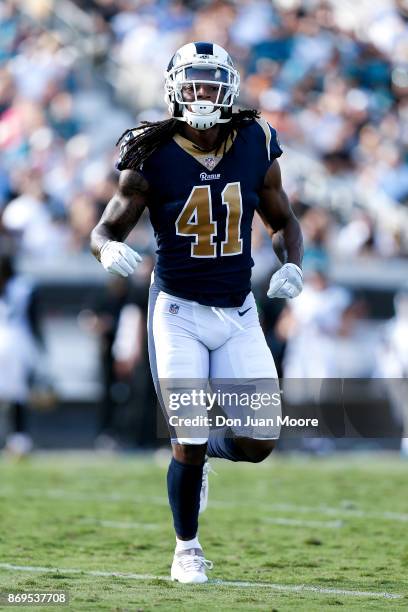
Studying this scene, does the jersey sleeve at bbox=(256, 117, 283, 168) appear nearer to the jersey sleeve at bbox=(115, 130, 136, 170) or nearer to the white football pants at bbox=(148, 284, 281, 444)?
the jersey sleeve at bbox=(115, 130, 136, 170)

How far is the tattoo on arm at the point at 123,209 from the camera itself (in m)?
5.46

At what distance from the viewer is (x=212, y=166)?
5473mm

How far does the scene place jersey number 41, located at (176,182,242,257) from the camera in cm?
545

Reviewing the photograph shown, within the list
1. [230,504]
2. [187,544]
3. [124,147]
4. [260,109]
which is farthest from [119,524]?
[260,109]

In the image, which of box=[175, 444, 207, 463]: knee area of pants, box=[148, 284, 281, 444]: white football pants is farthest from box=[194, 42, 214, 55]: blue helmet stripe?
box=[175, 444, 207, 463]: knee area of pants

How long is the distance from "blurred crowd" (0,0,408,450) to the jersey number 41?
20.0 ft

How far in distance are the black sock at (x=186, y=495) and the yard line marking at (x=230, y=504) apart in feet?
8.08

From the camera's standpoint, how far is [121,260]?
17.3ft

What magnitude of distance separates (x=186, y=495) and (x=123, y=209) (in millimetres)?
1207

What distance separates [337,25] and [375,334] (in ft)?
13.7

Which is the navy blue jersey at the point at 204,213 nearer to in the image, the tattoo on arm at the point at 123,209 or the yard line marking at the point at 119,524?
the tattoo on arm at the point at 123,209

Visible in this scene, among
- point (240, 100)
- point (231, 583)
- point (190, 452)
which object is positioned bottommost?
point (231, 583)

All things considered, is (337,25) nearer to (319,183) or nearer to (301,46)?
(301,46)

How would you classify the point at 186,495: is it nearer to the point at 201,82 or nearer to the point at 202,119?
the point at 202,119
